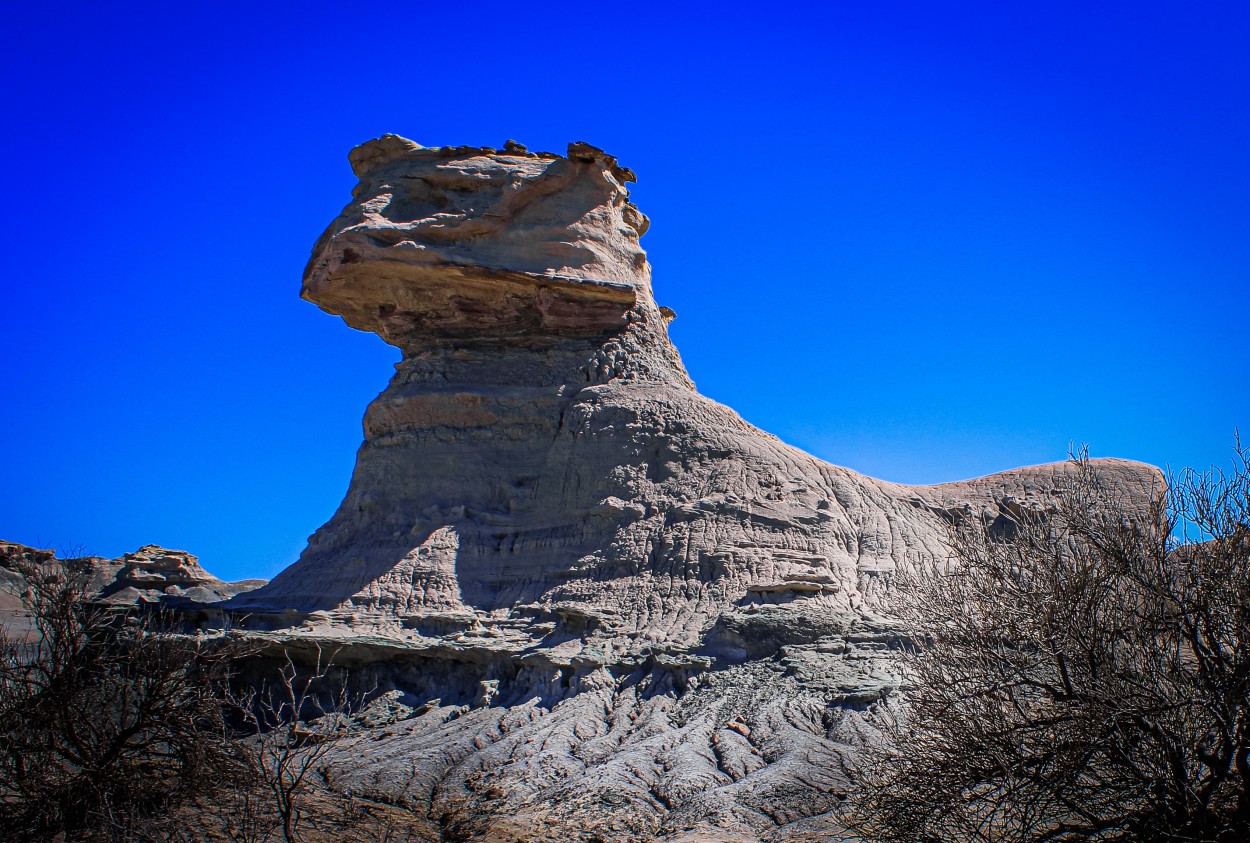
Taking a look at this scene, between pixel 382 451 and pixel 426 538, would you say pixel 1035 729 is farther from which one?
pixel 382 451

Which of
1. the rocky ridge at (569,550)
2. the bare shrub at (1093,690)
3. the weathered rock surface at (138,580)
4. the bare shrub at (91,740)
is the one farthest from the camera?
the weathered rock surface at (138,580)

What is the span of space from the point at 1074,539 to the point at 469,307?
1557 cm

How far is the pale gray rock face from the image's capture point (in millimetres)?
14328

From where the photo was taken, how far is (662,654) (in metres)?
16.8

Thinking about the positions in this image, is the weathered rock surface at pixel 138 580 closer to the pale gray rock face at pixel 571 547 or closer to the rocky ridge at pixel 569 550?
the rocky ridge at pixel 569 550

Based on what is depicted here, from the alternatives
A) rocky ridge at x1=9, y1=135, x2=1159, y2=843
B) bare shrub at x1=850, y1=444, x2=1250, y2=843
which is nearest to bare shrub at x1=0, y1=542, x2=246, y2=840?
rocky ridge at x1=9, y1=135, x2=1159, y2=843

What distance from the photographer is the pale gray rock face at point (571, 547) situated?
14328mm

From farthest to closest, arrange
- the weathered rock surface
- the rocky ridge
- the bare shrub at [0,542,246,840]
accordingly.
Answer: the weathered rock surface, the rocky ridge, the bare shrub at [0,542,246,840]

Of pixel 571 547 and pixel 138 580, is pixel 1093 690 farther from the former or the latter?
pixel 138 580

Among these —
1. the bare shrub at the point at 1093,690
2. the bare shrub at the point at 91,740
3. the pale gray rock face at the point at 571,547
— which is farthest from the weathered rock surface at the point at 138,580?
the bare shrub at the point at 1093,690

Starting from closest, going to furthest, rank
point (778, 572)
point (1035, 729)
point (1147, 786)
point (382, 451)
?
point (1147, 786), point (1035, 729), point (778, 572), point (382, 451)

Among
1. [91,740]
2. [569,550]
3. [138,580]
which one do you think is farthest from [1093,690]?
[138,580]

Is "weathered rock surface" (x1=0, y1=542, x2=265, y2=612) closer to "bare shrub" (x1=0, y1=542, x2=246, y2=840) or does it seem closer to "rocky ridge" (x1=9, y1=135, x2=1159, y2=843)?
"rocky ridge" (x1=9, y1=135, x2=1159, y2=843)

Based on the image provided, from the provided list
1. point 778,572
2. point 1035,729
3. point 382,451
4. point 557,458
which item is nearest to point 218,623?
point 382,451
